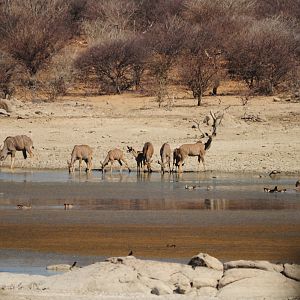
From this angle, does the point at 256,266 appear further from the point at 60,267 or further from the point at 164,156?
the point at 164,156

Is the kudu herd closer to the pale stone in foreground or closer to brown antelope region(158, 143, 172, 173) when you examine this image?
brown antelope region(158, 143, 172, 173)

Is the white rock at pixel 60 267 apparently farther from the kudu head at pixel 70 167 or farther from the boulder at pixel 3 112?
the boulder at pixel 3 112

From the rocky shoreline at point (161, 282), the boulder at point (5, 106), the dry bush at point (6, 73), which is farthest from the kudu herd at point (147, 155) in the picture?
the rocky shoreline at point (161, 282)

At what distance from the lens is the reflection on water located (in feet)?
60.5

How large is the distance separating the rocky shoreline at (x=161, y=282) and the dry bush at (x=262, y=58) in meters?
28.5

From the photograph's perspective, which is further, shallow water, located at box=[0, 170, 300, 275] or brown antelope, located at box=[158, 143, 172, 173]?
brown antelope, located at box=[158, 143, 172, 173]

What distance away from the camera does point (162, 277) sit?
10.4m

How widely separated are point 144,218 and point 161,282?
633 cm

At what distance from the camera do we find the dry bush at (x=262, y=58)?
40000 mm

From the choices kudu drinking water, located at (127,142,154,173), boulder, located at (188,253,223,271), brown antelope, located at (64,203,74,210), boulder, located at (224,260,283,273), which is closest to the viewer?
boulder, located at (224,260,283,273)

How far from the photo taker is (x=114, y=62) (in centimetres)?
4225

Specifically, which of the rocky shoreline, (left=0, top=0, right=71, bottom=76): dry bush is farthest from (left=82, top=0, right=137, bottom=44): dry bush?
the rocky shoreline

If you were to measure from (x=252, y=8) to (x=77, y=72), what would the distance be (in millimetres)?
17673

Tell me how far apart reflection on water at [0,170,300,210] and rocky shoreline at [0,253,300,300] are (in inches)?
287
